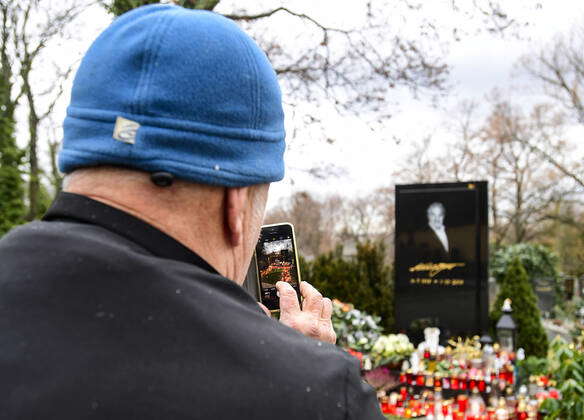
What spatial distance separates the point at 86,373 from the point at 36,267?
0.17m

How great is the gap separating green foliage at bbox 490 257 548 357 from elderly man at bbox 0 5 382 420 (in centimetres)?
1123

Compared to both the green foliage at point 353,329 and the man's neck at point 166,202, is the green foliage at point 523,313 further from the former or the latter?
the man's neck at point 166,202

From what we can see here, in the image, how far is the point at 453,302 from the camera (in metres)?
10.5

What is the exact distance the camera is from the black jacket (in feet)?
2.43

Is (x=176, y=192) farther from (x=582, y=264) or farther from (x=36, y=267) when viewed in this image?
(x=582, y=264)

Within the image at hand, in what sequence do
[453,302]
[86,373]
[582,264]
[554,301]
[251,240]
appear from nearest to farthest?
[86,373] → [251,240] → [453,302] → [554,301] → [582,264]

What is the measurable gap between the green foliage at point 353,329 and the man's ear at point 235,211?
586 cm

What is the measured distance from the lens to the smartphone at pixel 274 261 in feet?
5.29

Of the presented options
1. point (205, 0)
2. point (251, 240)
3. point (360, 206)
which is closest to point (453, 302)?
point (205, 0)

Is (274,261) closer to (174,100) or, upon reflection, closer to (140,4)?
(174,100)

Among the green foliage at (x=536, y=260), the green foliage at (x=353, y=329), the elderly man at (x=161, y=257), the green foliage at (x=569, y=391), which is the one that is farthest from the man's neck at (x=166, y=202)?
the green foliage at (x=536, y=260)

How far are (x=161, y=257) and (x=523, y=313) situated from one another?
38.3 ft

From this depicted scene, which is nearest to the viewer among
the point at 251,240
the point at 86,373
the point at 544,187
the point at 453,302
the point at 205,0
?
the point at 86,373

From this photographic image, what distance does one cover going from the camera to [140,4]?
7484mm
